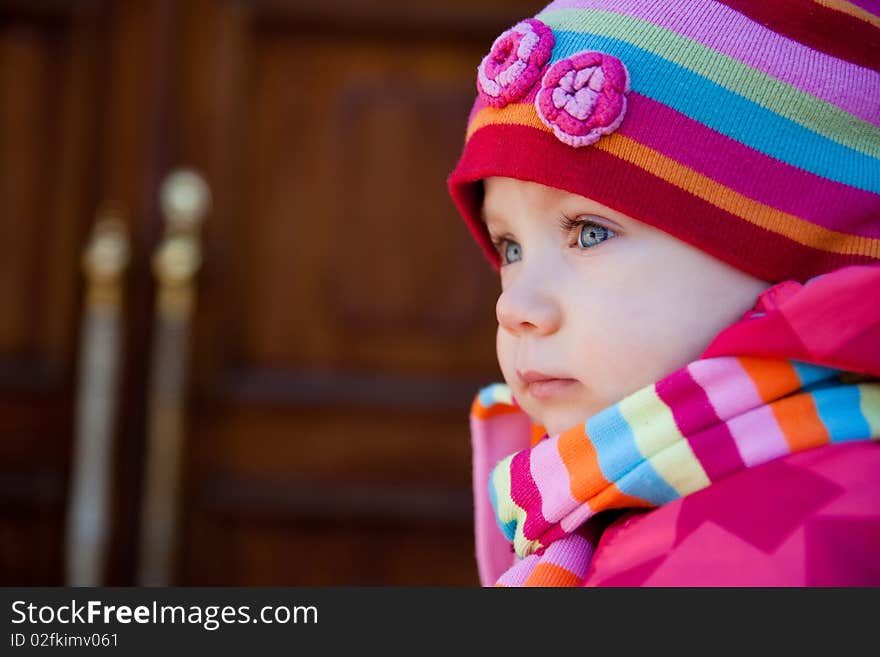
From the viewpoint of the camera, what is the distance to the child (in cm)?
74

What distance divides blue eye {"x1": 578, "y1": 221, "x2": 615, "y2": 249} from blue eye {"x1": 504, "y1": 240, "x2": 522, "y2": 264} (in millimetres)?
133

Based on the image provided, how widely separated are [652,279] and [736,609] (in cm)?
27

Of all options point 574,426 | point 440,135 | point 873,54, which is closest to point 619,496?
point 574,426

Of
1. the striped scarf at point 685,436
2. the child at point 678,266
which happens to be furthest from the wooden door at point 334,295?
the striped scarf at point 685,436

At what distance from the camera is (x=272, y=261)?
226 centimetres

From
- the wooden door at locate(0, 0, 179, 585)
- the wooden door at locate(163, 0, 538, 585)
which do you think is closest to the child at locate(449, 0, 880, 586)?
the wooden door at locate(163, 0, 538, 585)

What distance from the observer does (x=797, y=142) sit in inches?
33.2

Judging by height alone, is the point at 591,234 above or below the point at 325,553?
below

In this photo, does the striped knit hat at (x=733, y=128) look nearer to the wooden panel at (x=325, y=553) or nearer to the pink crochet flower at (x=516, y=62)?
the pink crochet flower at (x=516, y=62)

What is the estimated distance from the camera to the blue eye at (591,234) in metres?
0.87

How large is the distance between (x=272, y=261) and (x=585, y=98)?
4.88 feet

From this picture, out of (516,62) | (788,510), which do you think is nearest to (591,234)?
(516,62)

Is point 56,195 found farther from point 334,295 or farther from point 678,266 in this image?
point 678,266

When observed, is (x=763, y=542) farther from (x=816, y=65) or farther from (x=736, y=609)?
(x=816, y=65)
